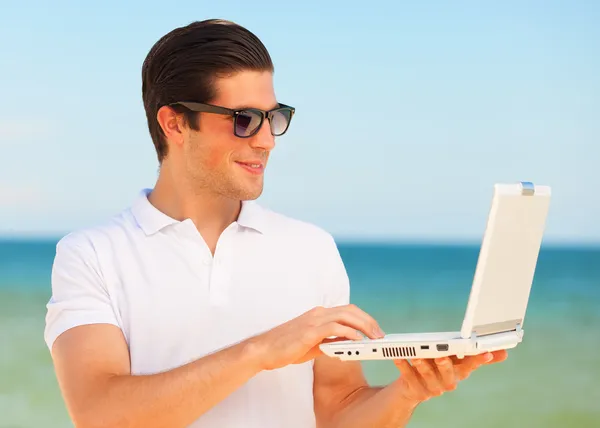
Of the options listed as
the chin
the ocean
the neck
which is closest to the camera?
the chin

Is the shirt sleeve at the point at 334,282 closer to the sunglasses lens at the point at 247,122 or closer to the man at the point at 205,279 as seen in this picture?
the man at the point at 205,279

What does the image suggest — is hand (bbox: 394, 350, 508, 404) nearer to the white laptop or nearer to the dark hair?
the white laptop

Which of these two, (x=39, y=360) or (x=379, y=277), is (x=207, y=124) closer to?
(x=39, y=360)

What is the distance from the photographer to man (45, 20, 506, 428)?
2855 millimetres

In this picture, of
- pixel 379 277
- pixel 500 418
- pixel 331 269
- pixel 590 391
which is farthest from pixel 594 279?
pixel 331 269

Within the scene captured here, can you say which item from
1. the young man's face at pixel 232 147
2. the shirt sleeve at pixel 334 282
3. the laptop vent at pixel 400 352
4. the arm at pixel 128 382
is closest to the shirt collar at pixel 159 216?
the young man's face at pixel 232 147

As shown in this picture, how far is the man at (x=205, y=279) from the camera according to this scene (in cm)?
286

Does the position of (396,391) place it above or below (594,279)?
above

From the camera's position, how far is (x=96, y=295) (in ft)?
9.75

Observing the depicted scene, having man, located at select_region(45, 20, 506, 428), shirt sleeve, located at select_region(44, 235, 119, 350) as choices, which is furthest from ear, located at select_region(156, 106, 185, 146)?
shirt sleeve, located at select_region(44, 235, 119, 350)

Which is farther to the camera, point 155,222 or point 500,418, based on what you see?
point 500,418

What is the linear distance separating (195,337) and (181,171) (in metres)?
0.54

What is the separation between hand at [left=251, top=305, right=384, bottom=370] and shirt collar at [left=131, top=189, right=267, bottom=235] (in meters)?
0.65

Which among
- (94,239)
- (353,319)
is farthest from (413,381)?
(94,239)
